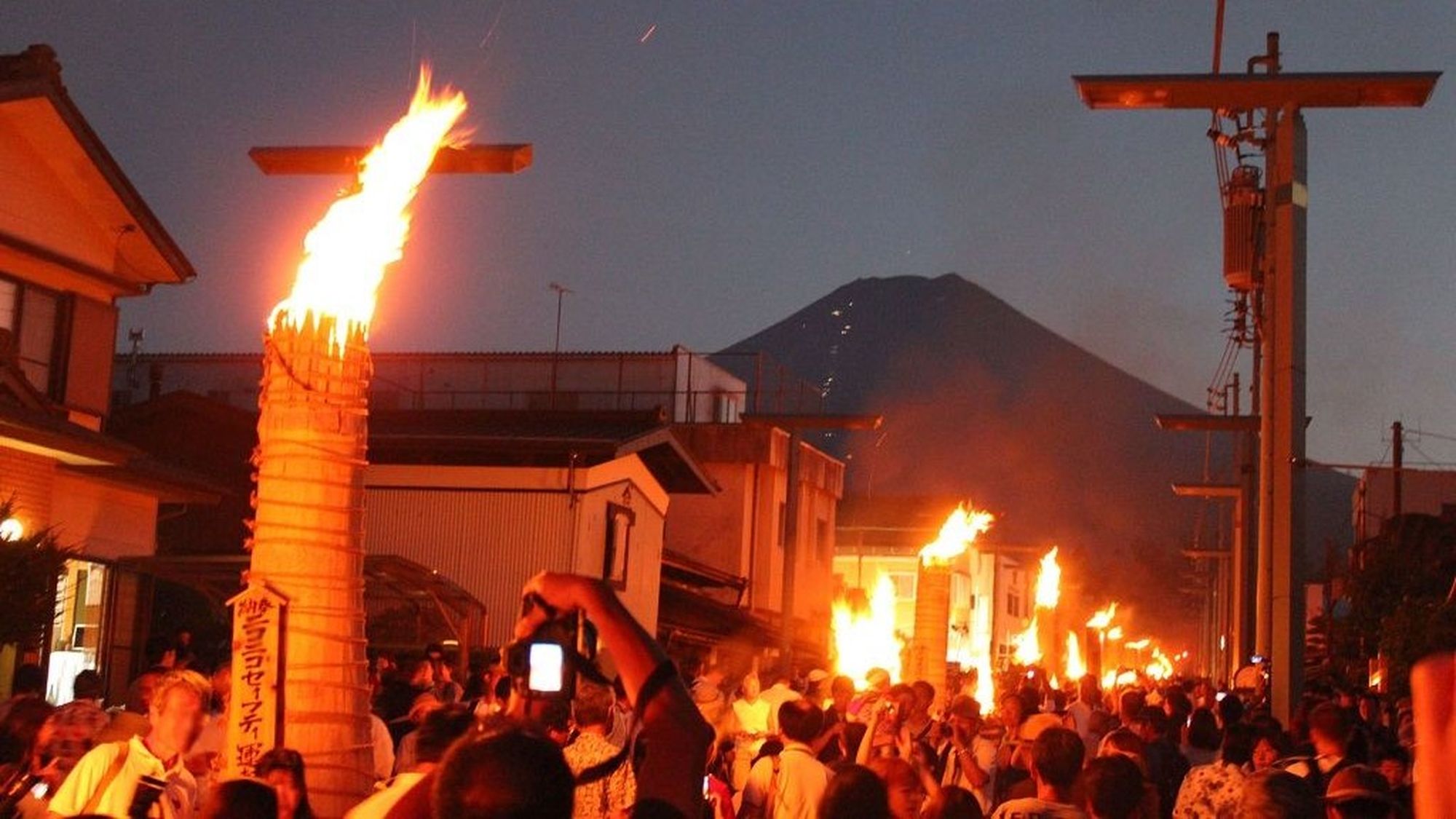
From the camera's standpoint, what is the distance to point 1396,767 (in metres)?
11.0

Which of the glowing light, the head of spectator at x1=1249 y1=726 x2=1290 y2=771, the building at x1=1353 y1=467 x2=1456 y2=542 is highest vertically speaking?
the building at x1=1353 y1=467 x2=1456 y2=542

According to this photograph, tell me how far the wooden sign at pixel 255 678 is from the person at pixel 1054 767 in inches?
125

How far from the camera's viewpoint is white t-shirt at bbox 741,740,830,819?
10.3 m

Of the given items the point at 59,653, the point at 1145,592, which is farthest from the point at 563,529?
the point at 1145,592

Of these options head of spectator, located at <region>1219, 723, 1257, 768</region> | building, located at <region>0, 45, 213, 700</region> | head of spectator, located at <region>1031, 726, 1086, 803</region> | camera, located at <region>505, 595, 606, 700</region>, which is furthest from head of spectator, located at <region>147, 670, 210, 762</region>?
building, located at <region>0, 45, 213, 700</region>

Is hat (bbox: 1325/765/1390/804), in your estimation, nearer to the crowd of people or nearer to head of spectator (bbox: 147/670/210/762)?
the crowd of people

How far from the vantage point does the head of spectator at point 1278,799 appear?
6.45 meters

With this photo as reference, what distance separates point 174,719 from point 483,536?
951 inches

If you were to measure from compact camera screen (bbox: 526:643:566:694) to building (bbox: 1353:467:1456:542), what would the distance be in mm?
67343

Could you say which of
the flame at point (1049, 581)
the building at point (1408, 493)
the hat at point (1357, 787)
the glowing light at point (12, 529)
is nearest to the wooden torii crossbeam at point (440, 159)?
the hat at point (1357, 787)

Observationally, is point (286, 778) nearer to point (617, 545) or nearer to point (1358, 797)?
point (1358, 797)

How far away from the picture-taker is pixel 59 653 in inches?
961

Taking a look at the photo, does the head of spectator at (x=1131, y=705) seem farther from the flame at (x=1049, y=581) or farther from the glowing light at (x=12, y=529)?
the flame at (x=1049, y=581)

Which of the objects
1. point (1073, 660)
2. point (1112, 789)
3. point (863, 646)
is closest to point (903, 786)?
point (1112, 789)
